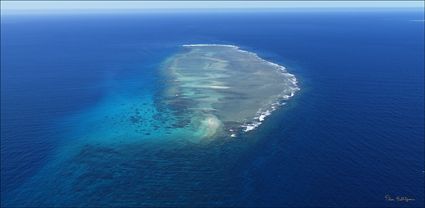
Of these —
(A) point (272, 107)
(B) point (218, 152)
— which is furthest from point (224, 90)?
(B) point (218, 152)

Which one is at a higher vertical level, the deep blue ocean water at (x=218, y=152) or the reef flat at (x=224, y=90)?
the reef flat at (x=224, y=90)

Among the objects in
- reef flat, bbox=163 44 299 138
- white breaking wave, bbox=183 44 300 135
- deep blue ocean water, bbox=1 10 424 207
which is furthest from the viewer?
reef flat, bbox=163 44 299 138

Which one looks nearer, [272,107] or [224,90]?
[272,107]

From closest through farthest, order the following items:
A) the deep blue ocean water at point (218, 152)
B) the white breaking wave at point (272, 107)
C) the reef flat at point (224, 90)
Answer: the deep blue ocean water at point (218, 152) → the white breaking wave at point (272, 107) → the reef flat at point (224, 90)

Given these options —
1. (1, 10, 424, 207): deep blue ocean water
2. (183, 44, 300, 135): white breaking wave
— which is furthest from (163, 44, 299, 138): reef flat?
→ (1, 10, 424, 207): deep blue ocean water

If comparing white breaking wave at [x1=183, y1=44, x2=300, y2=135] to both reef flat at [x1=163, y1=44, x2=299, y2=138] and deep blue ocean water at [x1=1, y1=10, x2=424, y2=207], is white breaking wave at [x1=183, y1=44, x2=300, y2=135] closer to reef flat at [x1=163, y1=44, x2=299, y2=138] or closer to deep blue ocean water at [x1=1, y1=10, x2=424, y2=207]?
reef flat at [x1=163, y1=44, x2=299, y2=138]

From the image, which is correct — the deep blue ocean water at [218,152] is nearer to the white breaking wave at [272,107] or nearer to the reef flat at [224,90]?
the white breaking wave at [272,107]

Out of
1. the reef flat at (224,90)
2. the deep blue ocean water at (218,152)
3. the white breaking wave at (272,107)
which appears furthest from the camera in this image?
the reef flat at (224,90)

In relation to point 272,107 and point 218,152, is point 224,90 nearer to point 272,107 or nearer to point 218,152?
point 272,107

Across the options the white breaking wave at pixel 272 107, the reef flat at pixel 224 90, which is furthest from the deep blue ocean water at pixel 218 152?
the reef flat at pixel 224 90
